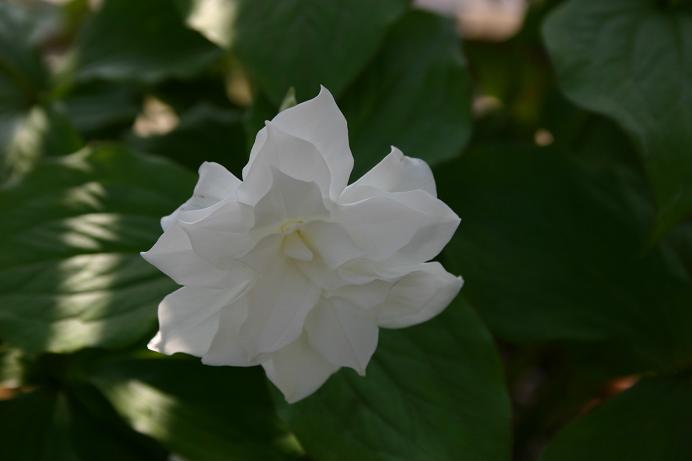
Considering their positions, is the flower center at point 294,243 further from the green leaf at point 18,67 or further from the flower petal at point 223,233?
the green leaf at point 18,67

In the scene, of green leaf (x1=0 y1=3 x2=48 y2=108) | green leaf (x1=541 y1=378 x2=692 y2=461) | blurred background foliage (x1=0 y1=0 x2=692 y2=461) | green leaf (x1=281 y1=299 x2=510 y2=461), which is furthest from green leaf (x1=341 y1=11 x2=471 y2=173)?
green leaf (x1=0 y1=3 x2=48 y2=108)

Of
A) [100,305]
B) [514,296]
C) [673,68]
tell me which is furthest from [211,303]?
[673,68]

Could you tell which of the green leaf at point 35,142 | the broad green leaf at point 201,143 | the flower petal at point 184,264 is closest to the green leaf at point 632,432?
the flower petal at point 184,264

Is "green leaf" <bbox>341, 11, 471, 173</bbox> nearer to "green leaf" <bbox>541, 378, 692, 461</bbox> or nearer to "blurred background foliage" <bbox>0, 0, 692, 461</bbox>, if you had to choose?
"blurred background foliage" <bbox>0, 0, 692, 461</bbox>

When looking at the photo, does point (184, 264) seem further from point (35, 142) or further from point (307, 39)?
point (35, 142)

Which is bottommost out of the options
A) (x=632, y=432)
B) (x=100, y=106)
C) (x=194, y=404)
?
(x=632, y=432)

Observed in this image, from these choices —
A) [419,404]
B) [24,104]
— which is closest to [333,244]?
[419,404]
